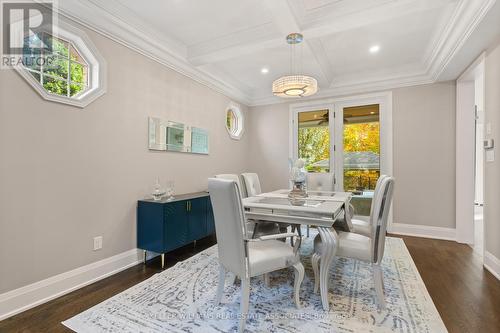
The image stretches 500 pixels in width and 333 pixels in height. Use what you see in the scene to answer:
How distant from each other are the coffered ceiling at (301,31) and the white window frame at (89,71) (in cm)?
15

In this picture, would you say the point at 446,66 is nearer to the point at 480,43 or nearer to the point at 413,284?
the point at 480,43

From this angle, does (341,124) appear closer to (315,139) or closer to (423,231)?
(315,139)

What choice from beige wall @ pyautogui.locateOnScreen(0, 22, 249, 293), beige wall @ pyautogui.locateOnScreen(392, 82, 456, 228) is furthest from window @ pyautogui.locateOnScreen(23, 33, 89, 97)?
beige wall @ pyautogui.locateOnScreen(392, 82, 456, 228)

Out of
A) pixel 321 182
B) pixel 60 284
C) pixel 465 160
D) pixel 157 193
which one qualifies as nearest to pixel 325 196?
pixel 321 182

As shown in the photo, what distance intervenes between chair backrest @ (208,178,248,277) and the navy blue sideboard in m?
1.17

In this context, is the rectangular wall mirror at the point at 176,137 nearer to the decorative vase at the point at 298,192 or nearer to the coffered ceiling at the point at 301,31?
the coffered ceiling at the point at 301,31

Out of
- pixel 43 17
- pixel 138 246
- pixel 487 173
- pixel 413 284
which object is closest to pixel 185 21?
pixel 43 17

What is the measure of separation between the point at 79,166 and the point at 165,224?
1.03 meters

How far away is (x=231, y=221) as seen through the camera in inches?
63.2

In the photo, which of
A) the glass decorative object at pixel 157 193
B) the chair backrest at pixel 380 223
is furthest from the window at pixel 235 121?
the chair backrest at pixel 380 223

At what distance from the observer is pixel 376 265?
Answer: 1.89 metres

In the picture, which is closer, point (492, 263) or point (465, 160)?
point (492, 263)

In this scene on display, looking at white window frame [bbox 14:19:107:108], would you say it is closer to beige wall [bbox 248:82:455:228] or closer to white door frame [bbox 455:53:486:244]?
beige wall [bbox 248:82:455:228]

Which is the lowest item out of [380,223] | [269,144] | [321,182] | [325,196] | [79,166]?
[380,223]
